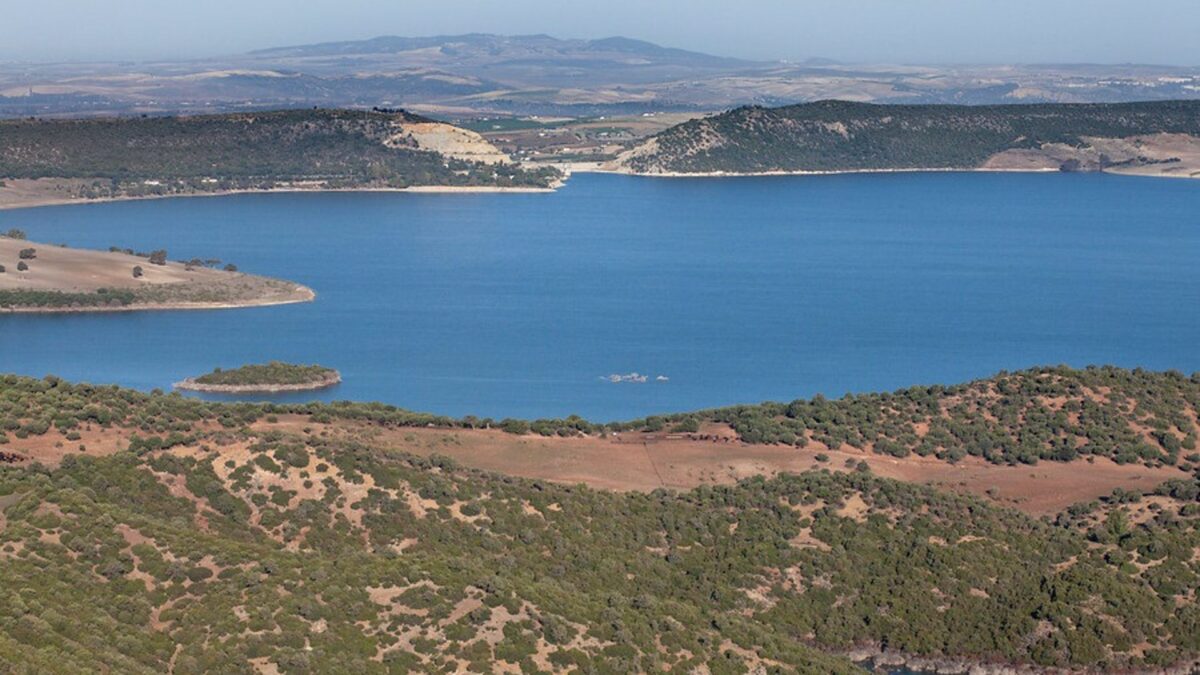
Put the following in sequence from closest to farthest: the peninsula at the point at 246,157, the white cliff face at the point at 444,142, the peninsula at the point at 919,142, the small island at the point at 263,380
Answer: the small island at the point at 263,380 < the peninsula at the point at 246,157 < the white cliff face at the point at 444,142 < the peninsula at the point at 919,142

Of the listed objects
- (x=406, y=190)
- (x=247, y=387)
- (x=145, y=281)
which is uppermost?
Answer: (x=247, y=387)

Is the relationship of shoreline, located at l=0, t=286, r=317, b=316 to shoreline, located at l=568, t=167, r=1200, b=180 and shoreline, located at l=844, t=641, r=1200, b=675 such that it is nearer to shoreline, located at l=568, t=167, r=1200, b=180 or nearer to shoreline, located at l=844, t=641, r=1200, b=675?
shoreline, located at l=844, t=641, r=1200, b=675

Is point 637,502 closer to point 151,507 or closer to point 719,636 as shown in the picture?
point 719,636

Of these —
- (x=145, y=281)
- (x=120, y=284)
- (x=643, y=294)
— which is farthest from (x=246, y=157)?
(x=643, y=294)

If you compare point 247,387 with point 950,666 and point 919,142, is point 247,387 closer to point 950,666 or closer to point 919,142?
point 950,666

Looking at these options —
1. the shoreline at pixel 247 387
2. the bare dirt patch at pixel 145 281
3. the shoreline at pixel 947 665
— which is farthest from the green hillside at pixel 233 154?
the shoreline at pixel 947 665

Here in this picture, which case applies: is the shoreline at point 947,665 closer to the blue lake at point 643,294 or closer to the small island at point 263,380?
the blue lake at point 643,294

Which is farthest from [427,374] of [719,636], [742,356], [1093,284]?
[1093,284]
